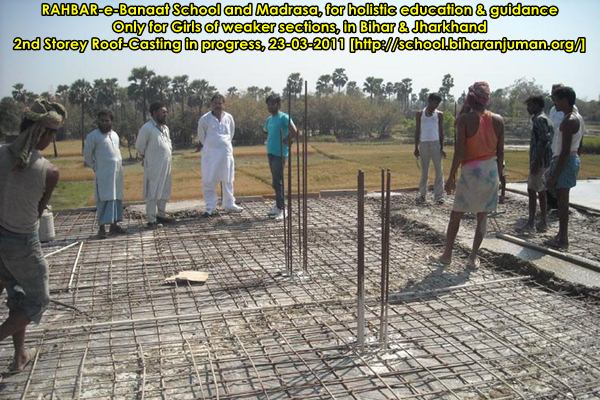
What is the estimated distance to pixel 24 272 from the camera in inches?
112

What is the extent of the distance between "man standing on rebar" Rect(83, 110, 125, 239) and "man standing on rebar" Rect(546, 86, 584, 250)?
184 inches

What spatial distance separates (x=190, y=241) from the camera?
600 cm

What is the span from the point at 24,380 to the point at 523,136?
3566cm

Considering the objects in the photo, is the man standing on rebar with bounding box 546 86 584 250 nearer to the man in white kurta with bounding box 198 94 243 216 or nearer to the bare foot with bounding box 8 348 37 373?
the man in white kurta with bounding box 198 94 243 216

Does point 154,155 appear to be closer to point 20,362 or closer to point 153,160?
point 153,160

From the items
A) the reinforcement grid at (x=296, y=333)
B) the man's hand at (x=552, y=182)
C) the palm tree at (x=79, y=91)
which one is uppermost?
the palm tree at (x=79, y=91)

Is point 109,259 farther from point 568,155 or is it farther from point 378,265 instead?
point 568,155

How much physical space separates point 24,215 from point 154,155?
394cm

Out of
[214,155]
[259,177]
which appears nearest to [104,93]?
[259,177]

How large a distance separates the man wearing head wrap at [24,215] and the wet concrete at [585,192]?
662 cm

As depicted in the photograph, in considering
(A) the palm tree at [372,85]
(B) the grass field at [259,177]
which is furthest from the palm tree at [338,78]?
(B) the grass field at [259,177]

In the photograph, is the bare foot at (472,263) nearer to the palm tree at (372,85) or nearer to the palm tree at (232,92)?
the palm tree at (232,92)

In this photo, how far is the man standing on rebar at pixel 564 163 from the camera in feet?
16.8

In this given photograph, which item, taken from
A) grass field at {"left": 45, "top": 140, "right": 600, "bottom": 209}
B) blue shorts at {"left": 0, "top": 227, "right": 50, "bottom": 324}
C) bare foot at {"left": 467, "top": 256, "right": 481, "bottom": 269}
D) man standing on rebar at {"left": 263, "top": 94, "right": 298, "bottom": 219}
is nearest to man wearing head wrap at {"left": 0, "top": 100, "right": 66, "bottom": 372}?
blue shorts at {"left": 0, "top": 227, "right": 50, "bottom": 324}
